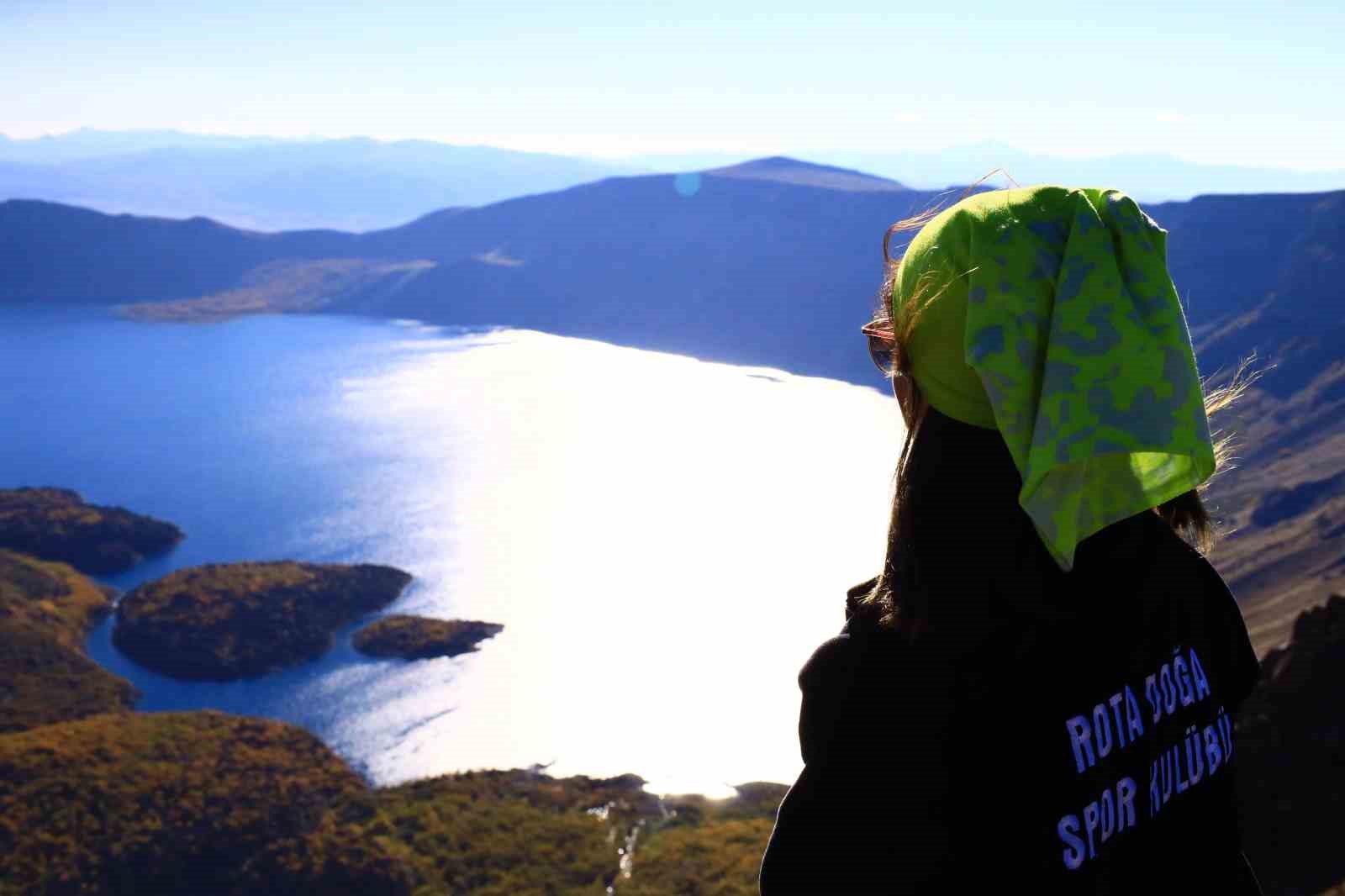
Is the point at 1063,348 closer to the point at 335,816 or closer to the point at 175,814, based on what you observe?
the point at 335,816

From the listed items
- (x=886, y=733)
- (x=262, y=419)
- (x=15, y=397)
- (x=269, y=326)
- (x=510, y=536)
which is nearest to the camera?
(x=886, y=733)

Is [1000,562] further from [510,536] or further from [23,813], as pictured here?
[510,536]

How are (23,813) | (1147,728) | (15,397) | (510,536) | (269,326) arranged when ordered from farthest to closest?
(269,326), (15,397), (510,536), (23,813), (1147,728)

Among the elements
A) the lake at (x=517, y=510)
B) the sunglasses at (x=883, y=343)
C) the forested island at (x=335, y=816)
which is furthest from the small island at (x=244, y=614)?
the sunglasses at (x=883, y=343)

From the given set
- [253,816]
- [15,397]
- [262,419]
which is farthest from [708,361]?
[253,816]

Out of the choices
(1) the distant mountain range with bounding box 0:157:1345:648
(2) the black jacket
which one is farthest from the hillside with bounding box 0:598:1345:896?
(1) the distant mountain range with bounding box 0:157:1345:648

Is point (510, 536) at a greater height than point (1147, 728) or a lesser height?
lesser
